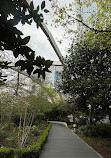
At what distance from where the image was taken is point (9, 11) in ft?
1.97

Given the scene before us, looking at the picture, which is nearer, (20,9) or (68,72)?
(20,9)

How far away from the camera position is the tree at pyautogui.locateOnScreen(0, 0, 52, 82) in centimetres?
60

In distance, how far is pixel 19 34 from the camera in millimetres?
628

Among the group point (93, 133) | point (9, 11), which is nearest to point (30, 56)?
point (9, 11)

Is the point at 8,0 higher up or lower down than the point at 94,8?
lower down

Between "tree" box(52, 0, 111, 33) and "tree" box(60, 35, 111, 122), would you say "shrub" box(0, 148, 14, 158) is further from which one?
"tree" box(52, 0, 111, 33)

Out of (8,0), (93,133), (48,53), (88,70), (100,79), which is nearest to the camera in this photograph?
(8,0)

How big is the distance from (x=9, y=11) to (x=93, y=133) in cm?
896

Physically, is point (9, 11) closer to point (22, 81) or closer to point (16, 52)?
point (16, 52)

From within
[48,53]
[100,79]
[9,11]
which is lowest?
[9,11]

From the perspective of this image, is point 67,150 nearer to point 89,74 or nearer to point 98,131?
point 89,74

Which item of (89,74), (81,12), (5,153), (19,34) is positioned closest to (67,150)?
(5,153)

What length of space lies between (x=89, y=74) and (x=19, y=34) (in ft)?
17.7

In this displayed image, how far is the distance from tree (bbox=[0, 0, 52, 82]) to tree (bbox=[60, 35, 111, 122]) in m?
4.46
